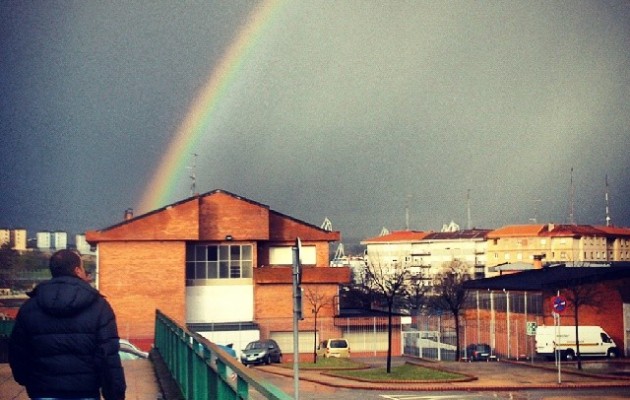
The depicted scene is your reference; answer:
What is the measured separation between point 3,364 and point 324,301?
41.7m

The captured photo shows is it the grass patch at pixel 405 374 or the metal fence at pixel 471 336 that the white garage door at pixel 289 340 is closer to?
the metal fence at pixel 471 336

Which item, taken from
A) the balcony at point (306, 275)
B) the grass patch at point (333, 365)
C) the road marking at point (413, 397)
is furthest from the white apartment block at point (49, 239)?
the road marking at point (413, 397)

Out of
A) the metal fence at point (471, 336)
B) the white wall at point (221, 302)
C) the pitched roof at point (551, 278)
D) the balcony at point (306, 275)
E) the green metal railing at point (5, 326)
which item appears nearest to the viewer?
the green metal railing at point (5, 326)

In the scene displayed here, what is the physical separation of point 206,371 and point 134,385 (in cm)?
581

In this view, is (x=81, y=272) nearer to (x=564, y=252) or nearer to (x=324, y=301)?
(x=324, y=301)

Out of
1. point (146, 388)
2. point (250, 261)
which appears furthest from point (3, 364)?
point (250, 261)

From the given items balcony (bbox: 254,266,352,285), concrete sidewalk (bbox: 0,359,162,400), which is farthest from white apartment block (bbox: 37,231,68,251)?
concrete sidewalk (bbox: 0,359,162,400)

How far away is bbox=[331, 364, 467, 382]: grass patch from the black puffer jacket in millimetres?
28128

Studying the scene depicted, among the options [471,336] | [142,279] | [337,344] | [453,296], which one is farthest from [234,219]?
[471,336]

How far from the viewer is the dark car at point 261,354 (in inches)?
1688

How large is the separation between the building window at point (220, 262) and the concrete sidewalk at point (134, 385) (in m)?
42.1

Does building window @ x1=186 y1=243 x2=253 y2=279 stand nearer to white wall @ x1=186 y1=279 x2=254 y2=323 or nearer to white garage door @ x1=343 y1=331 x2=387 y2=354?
white wall @ x1=186 y1=279 x2=254 y2=323

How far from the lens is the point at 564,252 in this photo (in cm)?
16138

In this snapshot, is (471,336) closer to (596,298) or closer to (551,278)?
(551,278)
